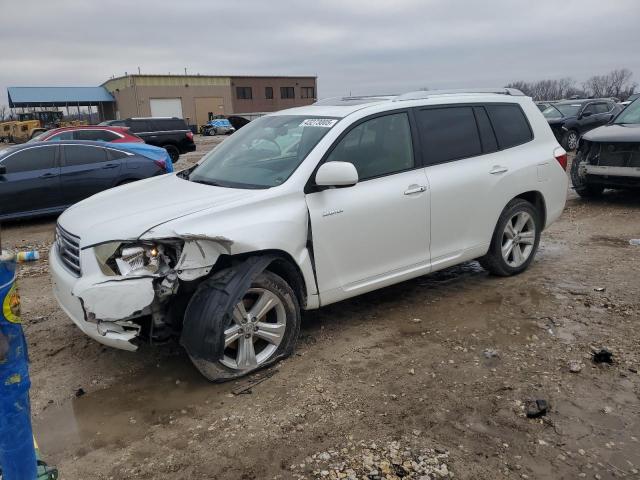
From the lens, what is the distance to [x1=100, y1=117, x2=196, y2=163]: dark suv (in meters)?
19.6

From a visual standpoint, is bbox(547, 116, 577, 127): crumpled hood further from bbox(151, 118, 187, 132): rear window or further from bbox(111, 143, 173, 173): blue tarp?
bbox(151, 118, 187, 132): rear window

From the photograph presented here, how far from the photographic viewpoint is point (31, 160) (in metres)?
9.30

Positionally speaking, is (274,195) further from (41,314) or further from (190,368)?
(41,314)

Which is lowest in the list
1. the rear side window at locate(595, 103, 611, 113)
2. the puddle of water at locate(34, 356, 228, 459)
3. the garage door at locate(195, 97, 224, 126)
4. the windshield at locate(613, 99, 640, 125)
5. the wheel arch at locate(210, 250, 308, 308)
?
the puddle of water at locate(34, 356, 228, 459)

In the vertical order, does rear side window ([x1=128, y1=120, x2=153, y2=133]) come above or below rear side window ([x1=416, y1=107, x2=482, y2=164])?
above

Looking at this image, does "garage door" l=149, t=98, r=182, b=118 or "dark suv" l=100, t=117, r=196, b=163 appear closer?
"dark suv" l=100, t=117, r=196, b=163

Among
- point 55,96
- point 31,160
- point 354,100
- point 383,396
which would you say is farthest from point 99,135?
point 55,96

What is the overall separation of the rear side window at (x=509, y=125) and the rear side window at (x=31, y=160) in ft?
25.1

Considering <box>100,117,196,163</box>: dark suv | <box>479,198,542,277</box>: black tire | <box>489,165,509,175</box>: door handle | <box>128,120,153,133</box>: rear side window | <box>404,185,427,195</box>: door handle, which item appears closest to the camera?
<box>404,185,427,195</box>: door handle

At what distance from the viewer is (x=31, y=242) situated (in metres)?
8.16

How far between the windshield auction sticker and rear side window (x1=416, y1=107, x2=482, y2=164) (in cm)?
86

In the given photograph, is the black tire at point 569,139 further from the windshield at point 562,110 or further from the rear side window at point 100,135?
the rear side window at point 100,135

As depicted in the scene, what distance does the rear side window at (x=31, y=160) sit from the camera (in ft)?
29.9

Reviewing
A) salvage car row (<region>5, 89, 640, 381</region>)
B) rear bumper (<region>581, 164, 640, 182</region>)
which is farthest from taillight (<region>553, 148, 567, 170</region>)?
rear bumper (<region>581, 164, 640, 182</region>)
